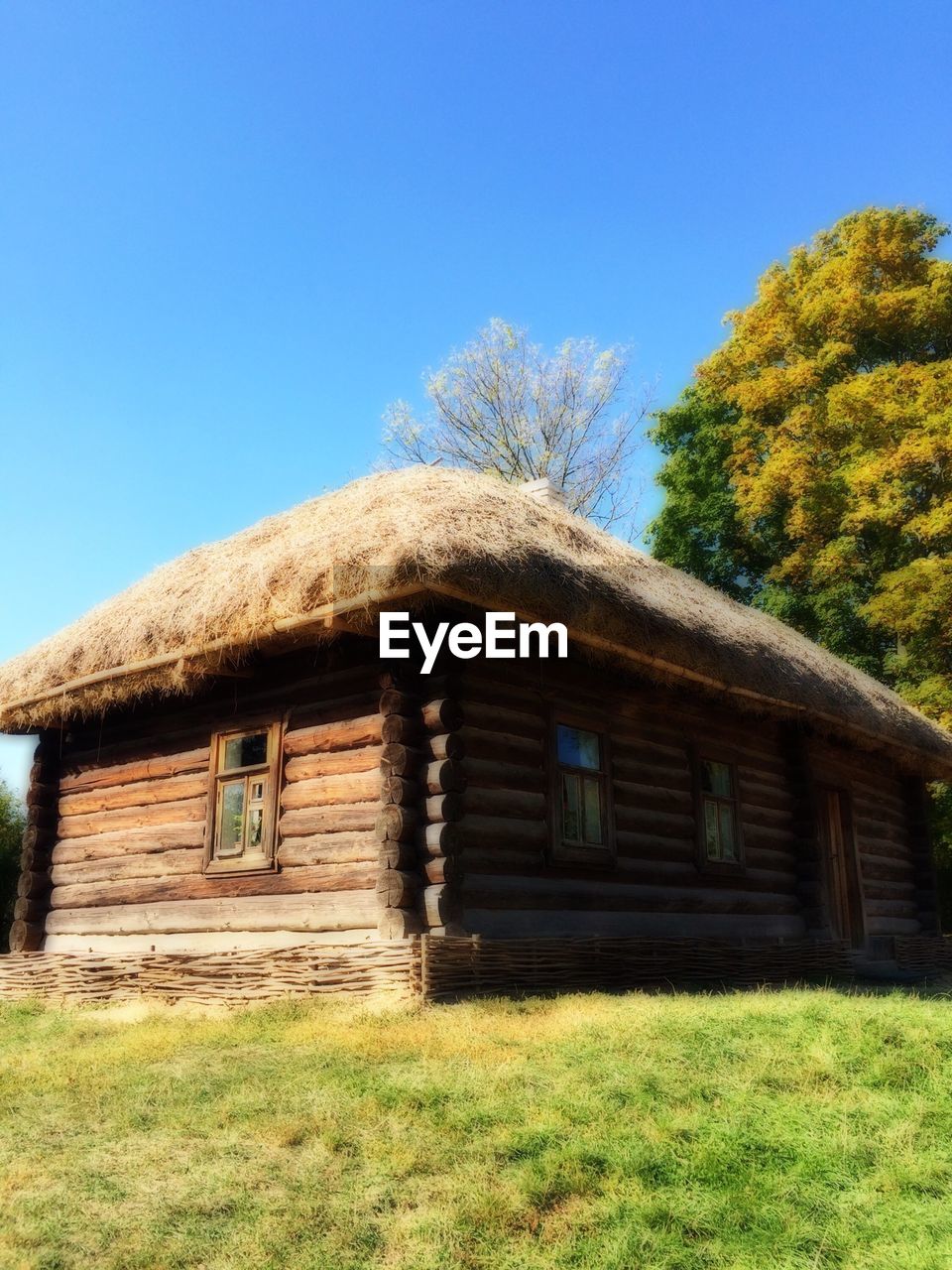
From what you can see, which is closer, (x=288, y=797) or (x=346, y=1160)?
(x=346, y=1160)

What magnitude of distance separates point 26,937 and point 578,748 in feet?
20.5

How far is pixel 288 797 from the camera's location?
32.0 ft

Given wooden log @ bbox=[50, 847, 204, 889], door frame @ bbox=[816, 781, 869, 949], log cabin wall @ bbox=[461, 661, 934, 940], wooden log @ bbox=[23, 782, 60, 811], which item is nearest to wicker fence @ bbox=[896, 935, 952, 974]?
door frame @ bbox=[816, 781, 869, 949]

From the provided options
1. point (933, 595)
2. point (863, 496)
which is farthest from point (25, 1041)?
point (863, 496)

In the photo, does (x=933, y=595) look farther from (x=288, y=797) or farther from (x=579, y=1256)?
(x=579, y=1256)

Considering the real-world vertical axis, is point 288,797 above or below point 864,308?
below

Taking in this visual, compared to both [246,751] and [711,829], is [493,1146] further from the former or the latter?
[711,829]

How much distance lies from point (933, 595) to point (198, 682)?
13595 millimetres

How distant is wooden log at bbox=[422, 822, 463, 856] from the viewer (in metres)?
8.56

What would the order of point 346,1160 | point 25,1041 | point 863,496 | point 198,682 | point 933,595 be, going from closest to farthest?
point 346,1160 < point 25,1041 < point 198,682 < point 933,595 < point 863,496

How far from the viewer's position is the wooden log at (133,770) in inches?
426

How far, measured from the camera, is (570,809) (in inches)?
402

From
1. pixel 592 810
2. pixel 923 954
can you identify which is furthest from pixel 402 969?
pixel 923 954

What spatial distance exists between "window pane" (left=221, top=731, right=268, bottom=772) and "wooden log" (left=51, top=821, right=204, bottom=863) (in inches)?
25.9
